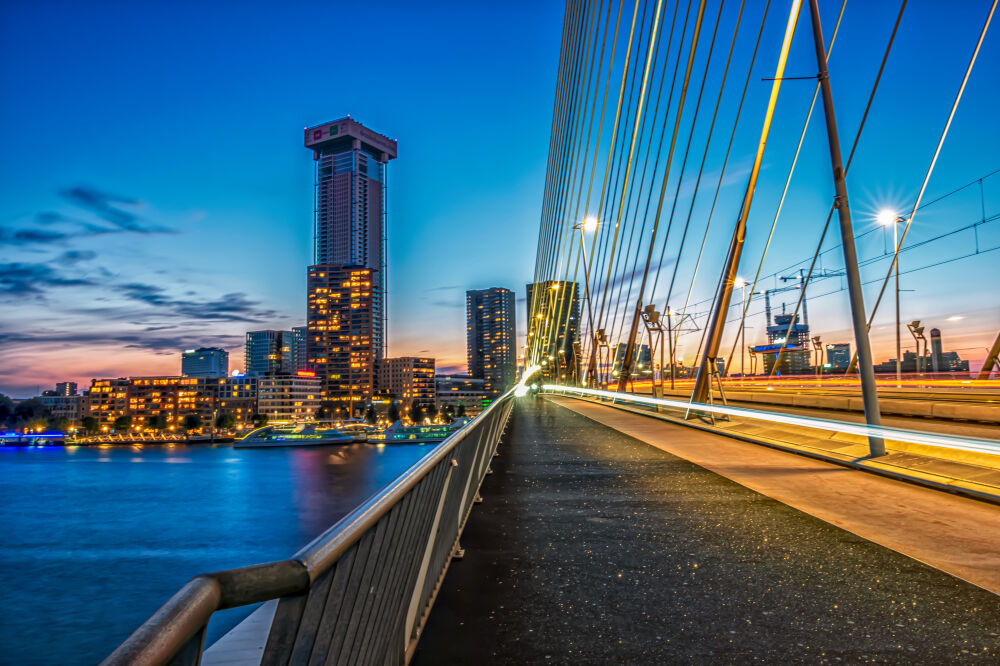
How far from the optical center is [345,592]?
1851 millimetres

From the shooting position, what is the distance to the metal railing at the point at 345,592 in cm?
95

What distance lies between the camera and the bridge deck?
3.10 meters

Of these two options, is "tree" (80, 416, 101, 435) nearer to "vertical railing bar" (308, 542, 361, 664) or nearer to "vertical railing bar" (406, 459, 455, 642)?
"vertical railing bar" (406, 459, 455, 642)

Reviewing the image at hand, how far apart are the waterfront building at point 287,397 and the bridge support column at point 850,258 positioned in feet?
443

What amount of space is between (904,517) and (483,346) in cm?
18649

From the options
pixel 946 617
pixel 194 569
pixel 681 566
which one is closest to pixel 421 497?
pixel 681 566

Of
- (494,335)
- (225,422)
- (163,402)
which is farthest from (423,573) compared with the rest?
(494,335)

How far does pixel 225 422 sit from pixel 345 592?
5165 inches

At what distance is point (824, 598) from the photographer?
377 cm

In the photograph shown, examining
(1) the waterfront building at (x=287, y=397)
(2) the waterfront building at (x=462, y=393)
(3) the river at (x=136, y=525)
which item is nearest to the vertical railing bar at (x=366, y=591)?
(3) the river at (x=136, y=525)

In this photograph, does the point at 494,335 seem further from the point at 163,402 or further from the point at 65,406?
the point at 65,406

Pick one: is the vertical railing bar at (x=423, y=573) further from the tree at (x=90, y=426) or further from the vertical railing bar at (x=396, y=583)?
the tree at (x=90, y=426)

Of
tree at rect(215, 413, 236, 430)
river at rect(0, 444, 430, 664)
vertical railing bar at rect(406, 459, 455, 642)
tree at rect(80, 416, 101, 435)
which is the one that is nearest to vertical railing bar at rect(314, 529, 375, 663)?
vertical railing bar at rect(406, 459, 455, 642)

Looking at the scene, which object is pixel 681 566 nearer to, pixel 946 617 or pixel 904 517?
pixel 946 617
